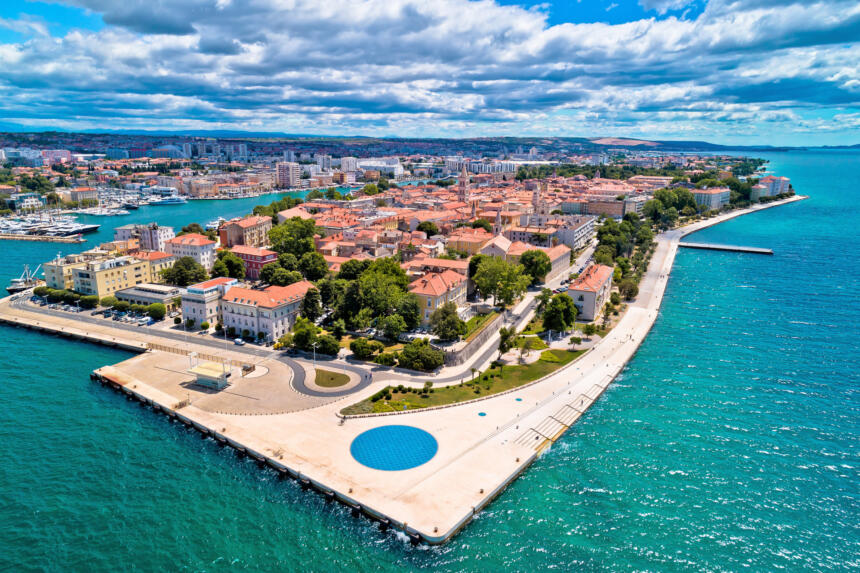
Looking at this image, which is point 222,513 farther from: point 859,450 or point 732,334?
point 732,334

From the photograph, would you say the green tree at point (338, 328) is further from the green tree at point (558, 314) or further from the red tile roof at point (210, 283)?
the green tree at point (558, 314)

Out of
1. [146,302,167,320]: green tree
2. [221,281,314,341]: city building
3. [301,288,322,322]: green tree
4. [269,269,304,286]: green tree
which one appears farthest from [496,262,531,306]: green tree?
[146,302,167,320]: green tree

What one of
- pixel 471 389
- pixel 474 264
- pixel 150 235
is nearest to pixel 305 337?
pixel 471 389

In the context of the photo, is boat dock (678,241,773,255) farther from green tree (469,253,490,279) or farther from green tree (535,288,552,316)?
green tree (469,253,490,279)

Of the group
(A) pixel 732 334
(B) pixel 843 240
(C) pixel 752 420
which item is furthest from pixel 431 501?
(B) pixel 843 240

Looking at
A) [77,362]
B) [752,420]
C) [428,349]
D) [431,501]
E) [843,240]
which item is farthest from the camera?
[843,240]

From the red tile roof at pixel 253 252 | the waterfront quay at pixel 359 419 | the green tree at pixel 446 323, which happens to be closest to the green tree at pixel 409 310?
the green tree at pixel 446 323

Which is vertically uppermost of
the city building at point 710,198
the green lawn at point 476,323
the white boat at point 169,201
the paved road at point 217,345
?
the city building at point 710,198
